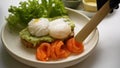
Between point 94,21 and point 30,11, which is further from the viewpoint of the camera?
point 30,11

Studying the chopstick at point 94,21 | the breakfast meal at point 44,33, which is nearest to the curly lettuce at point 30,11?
the breakfast meal at point 44,33

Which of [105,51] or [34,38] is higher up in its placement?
[34,38]

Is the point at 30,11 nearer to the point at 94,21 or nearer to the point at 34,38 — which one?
the point at 34,38

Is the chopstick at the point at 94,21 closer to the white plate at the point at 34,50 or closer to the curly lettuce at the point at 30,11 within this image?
the white plate at the point at 34,50

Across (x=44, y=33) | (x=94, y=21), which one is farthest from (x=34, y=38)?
(x=94, y=21)

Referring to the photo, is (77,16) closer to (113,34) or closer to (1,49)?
(113,34)
